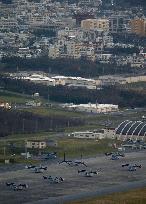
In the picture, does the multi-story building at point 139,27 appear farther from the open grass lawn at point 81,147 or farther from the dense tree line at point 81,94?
the open grass lawn at point 81,147

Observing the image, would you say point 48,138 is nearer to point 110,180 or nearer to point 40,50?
point 110,180

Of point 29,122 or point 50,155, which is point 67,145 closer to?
point 50,155

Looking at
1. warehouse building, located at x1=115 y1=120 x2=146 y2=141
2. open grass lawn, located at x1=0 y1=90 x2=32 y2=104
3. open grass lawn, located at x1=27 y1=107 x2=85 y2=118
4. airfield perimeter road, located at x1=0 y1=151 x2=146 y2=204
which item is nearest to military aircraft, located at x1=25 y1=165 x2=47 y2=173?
airfield perimeter road, located at x1=0 y1=151 x2=146 y2=204

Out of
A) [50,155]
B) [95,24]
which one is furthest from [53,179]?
[95,24]

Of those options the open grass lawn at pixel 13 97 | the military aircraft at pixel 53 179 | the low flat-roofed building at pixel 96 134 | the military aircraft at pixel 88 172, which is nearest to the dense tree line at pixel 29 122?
the low flat-roofed building at pixel 96 134

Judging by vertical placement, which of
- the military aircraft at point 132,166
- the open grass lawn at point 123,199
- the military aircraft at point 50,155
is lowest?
the military aircraft at point 132,166

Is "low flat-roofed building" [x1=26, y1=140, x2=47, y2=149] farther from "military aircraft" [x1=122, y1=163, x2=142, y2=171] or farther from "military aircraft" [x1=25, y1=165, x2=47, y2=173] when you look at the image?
"military aircraft" [x1=25, y1=165, x2=47, y2=173]

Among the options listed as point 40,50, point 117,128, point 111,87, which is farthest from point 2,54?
point 117,128

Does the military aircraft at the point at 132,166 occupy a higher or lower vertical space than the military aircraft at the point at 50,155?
lower
